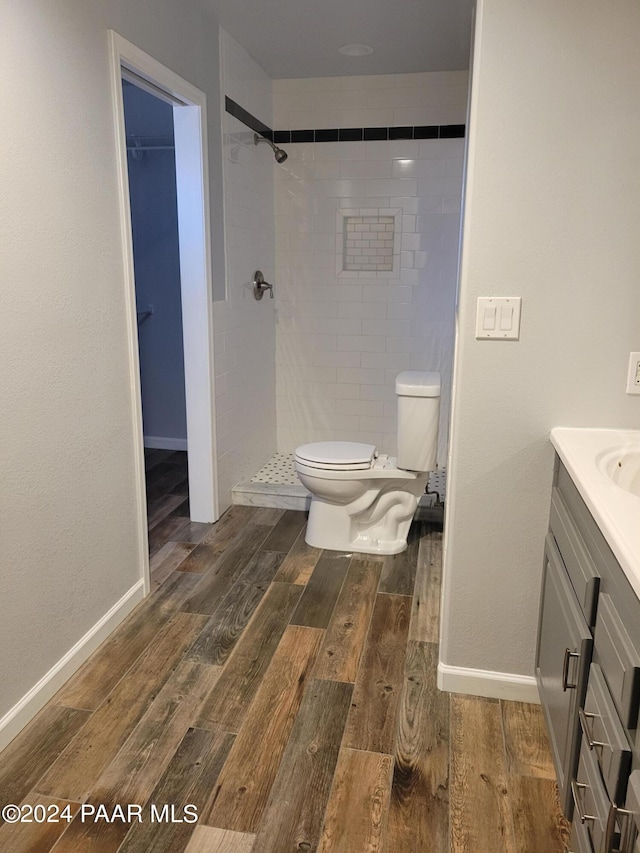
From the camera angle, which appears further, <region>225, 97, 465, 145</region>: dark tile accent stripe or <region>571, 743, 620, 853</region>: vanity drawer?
<region>225, 97, 465, 145</region>: dark tile accent stripe

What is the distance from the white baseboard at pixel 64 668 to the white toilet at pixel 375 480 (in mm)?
909

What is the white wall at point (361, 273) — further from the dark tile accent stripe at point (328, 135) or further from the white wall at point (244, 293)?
the white wall at point (244, 293)

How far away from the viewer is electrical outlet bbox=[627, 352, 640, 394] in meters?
1.85

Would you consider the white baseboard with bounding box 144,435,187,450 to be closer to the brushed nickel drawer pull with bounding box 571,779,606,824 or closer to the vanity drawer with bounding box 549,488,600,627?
the vanity drawer with bounding box 549,488,600,627

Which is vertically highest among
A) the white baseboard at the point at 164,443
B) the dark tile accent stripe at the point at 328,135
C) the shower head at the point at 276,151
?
the dark tile accent stripe at the point at 328,135

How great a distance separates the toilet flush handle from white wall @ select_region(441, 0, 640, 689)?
7.20 ft

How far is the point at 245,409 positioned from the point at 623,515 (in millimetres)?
2848

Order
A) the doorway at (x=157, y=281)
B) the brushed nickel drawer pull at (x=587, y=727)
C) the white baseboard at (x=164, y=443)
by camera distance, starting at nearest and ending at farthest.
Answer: the brushed nickel drawer pull at (x=587, y=727)
the doorway at (x=157, y=281)
the white baseboard at (x=164, y=443)

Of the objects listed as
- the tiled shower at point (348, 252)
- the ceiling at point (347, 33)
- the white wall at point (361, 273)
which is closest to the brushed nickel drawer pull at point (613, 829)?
the tiled shower at point (348, 252)

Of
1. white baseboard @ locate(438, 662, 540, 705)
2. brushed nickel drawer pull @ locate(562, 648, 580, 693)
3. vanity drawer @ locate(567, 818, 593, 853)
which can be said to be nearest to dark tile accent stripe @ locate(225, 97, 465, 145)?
white baseboard @ locate(438, 662, 540, 705)

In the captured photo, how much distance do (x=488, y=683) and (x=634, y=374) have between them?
104 centimetres

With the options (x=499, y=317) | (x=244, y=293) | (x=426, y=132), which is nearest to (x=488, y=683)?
(x=499, y=317)

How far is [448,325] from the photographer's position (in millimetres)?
4191

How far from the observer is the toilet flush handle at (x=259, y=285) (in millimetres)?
3946
